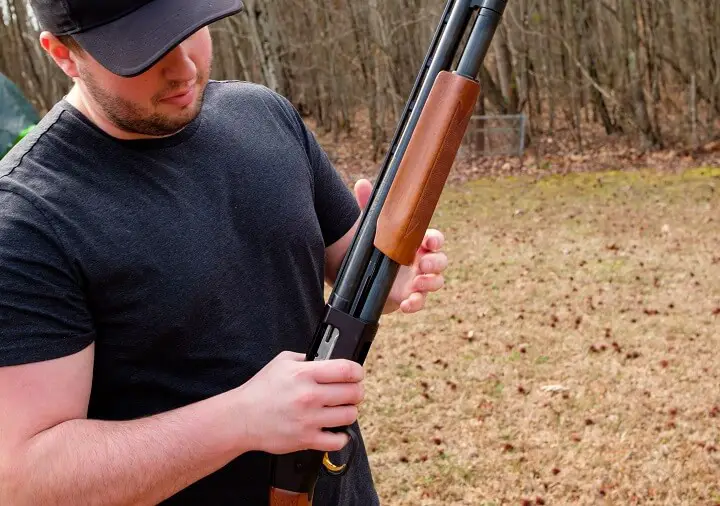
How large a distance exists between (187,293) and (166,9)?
63 cm

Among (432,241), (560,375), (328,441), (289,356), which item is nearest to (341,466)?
(328,441)

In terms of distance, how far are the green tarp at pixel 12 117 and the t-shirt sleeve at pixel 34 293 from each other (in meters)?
4.94

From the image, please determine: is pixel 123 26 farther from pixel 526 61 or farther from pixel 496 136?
pixel 526 61

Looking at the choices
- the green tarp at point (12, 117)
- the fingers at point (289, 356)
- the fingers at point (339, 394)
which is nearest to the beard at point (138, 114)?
the fingers at point (289, 356)

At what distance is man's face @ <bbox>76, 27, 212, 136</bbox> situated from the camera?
5.28ft

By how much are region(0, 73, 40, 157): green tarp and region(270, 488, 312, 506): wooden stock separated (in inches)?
198

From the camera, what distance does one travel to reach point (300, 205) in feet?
6.19

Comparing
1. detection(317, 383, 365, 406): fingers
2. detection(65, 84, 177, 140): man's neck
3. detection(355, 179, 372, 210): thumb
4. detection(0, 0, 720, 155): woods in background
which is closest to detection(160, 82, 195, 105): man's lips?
detection(65, 84, 177, 140): man's neck

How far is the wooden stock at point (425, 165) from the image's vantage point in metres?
1.75

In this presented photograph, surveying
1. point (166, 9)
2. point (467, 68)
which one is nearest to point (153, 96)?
point (166, 9)

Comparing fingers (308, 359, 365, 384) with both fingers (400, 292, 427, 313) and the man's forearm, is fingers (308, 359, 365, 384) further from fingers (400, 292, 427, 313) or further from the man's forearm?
fingers (400, 292, 427, 313)

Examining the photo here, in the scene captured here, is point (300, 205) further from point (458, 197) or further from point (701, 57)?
point (701, 57)

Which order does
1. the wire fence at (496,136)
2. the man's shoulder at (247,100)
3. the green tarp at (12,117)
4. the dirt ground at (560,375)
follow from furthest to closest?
the wire fence at (496,136)
the green tarp at (12,117)
the dirt ground at (560,375)
the man's shoulder at (247,100)

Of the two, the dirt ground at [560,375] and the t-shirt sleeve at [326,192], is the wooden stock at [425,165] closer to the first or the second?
the t-shirt sleeve at [326,192]
